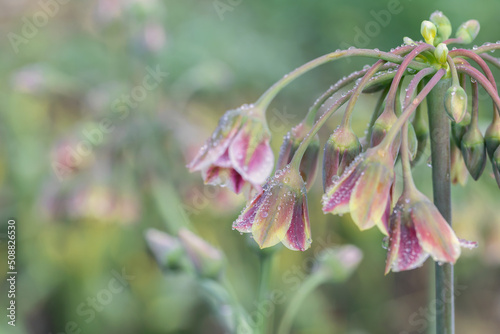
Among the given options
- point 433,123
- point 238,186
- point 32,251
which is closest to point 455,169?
point 433,123

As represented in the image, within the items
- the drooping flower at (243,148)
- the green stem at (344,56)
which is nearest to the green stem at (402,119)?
the green stem at (344,56)

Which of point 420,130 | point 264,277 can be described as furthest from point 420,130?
point 264,277

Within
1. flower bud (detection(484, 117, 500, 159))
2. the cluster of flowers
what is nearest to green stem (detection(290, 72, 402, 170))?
the cluster of flowers

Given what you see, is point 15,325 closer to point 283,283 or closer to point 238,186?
point 283,283

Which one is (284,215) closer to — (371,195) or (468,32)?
(371,195)

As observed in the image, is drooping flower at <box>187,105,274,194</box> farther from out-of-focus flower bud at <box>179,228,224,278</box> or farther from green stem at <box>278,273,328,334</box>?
green stem at <box>278,273,328,334</box>

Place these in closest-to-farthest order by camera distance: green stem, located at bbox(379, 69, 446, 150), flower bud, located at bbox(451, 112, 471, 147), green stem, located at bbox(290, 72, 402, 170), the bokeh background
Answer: green stem, located at bbox(379, 69, 446, 150) < green stem, located at bbox(290, 72, 402, 170) < flower bud, located at bbox(451, 112, 471, 147) < the bokeh background
